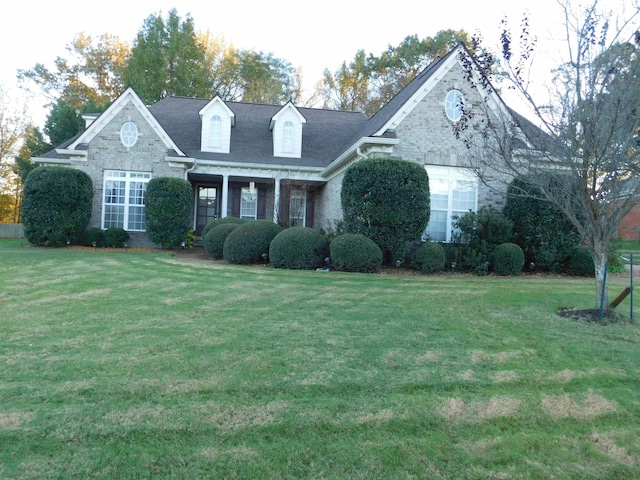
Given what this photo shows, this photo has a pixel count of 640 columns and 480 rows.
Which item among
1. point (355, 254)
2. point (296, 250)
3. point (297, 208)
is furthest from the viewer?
point (297, 208)

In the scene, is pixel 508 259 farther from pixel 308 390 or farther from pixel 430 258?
pixel 308 390

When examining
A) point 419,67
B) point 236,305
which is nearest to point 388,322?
point 236,305

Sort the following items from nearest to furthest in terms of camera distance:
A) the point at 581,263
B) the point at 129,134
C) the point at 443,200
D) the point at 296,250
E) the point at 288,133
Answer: the point at 296,250 → the point at 581,263 → the point at 443,200 → the point at 129,134 → the point at 288,133

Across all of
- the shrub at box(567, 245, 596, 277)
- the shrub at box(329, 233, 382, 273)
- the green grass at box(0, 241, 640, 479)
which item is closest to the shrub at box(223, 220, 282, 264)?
the shrub at box(329, 233, 382, 273)

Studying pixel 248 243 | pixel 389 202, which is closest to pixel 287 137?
pixel 248 243

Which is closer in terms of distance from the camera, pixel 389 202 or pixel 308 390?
pixel 308 390

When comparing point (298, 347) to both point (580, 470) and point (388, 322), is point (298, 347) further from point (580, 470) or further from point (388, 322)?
point (580, 470)

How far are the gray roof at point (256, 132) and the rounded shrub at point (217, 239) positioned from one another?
4.49m

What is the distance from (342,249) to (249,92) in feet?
87.6

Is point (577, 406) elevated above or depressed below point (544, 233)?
below

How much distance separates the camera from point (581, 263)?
12.5 meters

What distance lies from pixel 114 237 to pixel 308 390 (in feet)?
46.3

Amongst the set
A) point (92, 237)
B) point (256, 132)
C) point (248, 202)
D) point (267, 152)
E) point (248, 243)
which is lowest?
point (92, 237)

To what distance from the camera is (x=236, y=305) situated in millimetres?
6715
